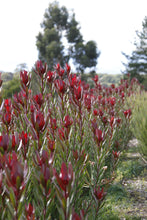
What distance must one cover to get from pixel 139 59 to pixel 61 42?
11.1 meters

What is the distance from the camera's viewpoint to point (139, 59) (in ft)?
103

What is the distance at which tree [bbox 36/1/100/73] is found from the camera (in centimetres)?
3122

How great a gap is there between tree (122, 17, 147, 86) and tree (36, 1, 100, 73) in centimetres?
495

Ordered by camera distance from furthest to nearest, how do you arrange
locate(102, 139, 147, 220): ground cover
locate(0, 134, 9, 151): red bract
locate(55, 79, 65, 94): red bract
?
locate(102, 139, 147, 220): ground cover, locate(55, 79, 65, 94): red bract, locate(0, 134, 9, 151): red bract

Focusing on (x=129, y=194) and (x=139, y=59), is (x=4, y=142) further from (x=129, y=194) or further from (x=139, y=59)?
(x=139, y=59)

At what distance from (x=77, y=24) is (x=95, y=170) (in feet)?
114

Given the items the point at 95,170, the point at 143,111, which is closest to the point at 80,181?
the point at 95,170

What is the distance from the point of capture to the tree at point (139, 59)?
99.7 feet

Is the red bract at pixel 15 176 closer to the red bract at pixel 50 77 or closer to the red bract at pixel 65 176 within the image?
the red bract at pixel 65 176

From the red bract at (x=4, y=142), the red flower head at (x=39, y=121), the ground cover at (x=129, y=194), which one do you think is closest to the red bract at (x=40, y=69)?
the red flower head at (x=39, y=121)

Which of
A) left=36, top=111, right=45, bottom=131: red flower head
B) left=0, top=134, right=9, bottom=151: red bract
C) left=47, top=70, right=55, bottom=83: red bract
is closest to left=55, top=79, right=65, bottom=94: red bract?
left=47, top=70, right=55, bottom=83: red bract

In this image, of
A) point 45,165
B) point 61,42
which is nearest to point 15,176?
point 45,165

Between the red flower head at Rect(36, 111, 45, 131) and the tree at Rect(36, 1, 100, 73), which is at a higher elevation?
the tree at Rect(36, 1, 100, 73)

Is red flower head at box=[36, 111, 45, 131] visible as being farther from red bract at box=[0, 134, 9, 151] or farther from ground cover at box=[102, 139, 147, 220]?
ground cover at box=[102, 139, 147, 220]
